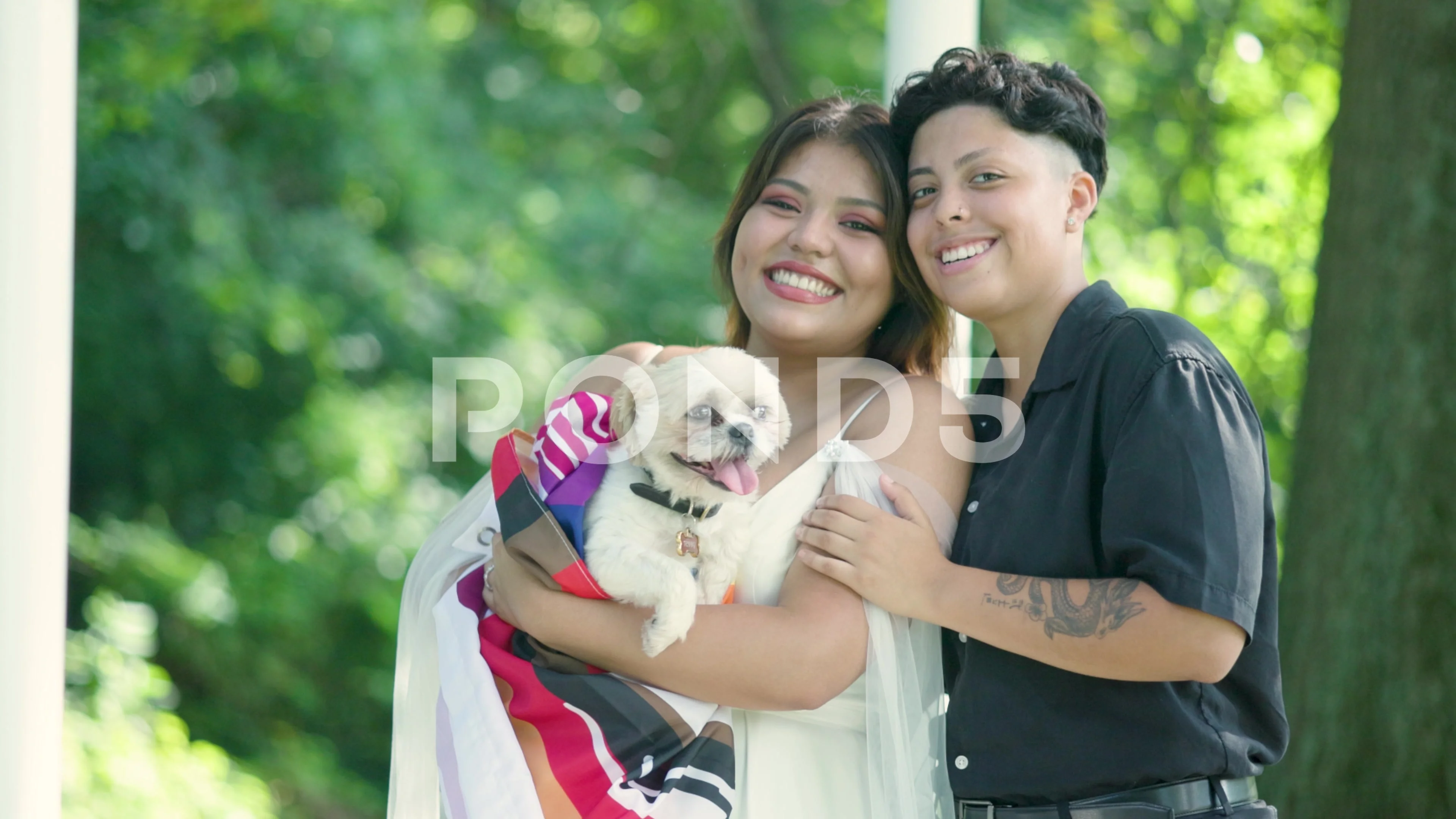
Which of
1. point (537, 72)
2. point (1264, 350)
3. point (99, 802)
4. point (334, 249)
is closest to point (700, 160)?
point (537, 72)

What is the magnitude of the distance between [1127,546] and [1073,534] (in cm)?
17

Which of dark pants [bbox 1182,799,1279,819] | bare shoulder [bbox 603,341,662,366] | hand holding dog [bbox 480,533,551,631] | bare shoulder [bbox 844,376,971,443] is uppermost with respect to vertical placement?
bare shoulder [bbox 603,341,662,366]

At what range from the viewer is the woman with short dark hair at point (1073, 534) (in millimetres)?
1960

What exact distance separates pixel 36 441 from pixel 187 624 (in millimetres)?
5341

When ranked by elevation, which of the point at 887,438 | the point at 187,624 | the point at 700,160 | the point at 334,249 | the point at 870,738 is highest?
the point at 700,160

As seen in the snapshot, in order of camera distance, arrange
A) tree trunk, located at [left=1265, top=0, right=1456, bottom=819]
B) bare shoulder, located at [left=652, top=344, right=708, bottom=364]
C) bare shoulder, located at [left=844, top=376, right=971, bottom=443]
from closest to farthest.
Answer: bare shoulder, located at [left=844, top=376, right=971, bottom=443]
bare shoulder, located at [left=652, top=344, right=708, bottom=364]
tree trunk, located at [left=1265, top=0, right=1456, bottom=819]

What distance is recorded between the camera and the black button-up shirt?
1.95 meters

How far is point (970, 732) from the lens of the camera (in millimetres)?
2217

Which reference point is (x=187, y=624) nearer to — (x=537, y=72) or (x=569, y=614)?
(x=537, y=72)

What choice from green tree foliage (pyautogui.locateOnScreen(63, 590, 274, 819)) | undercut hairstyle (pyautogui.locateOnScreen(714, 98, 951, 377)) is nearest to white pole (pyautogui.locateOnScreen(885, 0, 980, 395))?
undercut hairstyle (pyautogui.locateOnScreen(714, 98, 951, 377))

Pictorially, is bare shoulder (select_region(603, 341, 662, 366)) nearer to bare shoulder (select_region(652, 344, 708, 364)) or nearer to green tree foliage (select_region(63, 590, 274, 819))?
bare shoulder (select_region(652, 344, 708, 364))

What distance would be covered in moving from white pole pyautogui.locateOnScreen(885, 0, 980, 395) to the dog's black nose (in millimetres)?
867

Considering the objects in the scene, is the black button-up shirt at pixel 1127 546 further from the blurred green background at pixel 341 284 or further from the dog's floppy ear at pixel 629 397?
the blurred green background at pixel 341 284

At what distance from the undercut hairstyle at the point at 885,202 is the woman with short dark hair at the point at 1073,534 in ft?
0.54
